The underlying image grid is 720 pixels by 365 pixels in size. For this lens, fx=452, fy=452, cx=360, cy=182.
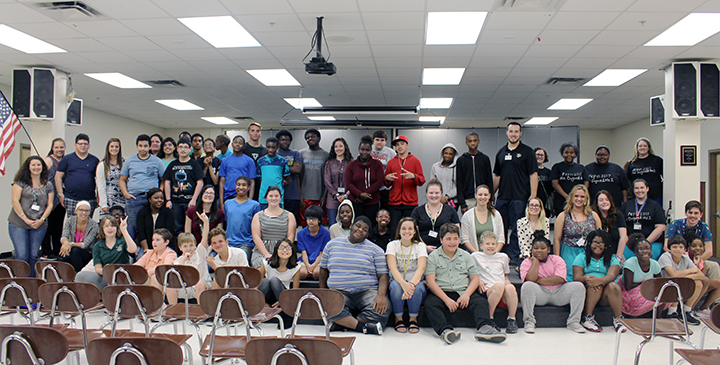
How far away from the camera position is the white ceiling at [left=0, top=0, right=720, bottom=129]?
4.59 meters

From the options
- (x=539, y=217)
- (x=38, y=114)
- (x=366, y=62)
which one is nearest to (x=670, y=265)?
(x=539, y=217)

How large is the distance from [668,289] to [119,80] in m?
8.07

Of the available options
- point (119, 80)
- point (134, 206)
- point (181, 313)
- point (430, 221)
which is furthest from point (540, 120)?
point (181, 313)

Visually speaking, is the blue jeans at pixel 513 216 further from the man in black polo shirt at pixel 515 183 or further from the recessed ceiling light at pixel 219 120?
the recessed ceiling light at pixel 219 120

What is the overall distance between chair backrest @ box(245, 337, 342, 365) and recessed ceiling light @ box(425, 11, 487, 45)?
3.82m

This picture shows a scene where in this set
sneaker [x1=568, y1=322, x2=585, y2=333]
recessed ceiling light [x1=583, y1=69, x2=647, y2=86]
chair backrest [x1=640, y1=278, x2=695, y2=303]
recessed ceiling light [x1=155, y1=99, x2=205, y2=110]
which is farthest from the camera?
recessed ceiling light [x1=155, y1=99, x2=205, y2=110]

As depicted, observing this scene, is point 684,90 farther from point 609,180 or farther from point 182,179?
point 182,179

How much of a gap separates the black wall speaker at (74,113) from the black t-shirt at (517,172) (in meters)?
6.60

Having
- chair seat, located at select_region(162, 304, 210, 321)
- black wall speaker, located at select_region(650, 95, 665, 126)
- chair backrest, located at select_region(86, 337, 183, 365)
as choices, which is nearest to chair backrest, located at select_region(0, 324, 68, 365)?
chair backrest, located at select_region(86, 337, 183, 365)

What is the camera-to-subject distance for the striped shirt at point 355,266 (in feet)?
13.7

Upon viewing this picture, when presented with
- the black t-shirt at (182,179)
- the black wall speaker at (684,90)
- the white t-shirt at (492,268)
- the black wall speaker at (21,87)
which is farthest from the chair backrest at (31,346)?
the black wall speaker at (684,90)

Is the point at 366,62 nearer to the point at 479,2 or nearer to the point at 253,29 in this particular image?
the point at 253,29

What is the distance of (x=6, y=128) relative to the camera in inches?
225

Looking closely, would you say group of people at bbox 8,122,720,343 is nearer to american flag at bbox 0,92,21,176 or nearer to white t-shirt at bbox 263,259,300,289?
white t-shirt at bbox 263,259,300,289
